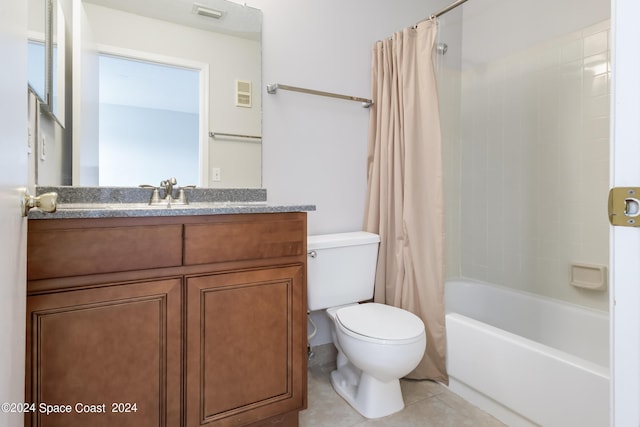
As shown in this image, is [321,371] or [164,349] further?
[321,371]

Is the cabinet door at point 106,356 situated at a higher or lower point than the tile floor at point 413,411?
higher

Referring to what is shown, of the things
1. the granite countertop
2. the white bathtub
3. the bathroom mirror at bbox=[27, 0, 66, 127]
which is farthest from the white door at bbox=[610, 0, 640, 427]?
the bathroom mirror at bbox=[27, 0, 66, 127]

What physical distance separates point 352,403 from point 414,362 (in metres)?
0.42

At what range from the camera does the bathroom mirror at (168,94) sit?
4.95ft

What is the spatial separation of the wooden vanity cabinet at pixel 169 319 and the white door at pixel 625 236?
0.98 metres

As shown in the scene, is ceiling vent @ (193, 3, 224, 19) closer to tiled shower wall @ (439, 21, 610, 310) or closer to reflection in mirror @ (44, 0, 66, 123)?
reflection in mirror @ (44, 0, 66, 123)

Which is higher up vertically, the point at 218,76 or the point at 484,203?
the point at 218,76

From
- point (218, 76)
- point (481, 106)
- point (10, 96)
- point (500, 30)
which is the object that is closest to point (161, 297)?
point (10, 96)

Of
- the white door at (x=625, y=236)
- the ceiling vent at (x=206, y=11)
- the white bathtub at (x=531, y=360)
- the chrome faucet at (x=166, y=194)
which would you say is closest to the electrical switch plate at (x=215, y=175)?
the chrome faucet at (x=166, y=194)

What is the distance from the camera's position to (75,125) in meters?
1.45

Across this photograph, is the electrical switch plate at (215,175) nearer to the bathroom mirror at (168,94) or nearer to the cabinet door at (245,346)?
the bathroom mirror at (168,94)

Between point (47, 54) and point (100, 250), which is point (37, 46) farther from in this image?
point (100, 250)

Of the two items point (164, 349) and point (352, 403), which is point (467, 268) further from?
point (164, 349)

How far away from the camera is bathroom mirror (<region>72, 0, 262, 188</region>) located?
1508 millimetres
